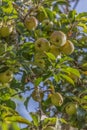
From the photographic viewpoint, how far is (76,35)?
5.63ft

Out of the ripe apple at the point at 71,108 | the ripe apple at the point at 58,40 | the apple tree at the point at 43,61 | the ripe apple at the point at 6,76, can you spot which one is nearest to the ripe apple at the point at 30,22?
the apple tree at the point at 43,61

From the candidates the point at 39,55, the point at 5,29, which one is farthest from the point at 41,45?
the point at 5,29

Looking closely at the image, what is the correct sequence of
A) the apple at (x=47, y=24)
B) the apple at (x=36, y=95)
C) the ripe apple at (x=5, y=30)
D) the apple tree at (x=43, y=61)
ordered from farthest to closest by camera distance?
1. the apple at (x=47, y=24)
2. the ripe apple at (x=5, y=30)
3. the apple tree at (x=43, y=61)
4. the apple at (x=36, y=95)

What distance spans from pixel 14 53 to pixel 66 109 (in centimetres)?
41

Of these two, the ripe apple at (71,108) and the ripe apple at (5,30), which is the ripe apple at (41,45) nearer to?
the ripe apple at (5,30)

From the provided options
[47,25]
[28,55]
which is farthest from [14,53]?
[47,25]

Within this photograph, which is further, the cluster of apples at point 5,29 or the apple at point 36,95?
the cluster of apples at point 5,29

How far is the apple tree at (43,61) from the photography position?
4.40 ft

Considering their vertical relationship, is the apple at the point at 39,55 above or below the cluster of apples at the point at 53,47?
below

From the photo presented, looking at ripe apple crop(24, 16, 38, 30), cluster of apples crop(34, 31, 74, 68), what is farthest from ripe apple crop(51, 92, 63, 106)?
ripe apple crop(24, 16, 38, 30)

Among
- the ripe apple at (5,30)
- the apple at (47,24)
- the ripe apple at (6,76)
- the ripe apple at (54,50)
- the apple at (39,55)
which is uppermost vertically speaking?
the apple at (47,24)

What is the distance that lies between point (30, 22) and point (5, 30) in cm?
11

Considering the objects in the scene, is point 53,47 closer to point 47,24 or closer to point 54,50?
point 54,50

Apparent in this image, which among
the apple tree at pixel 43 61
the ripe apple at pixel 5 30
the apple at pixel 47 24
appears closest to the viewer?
the apple tree at pixel 43 61
